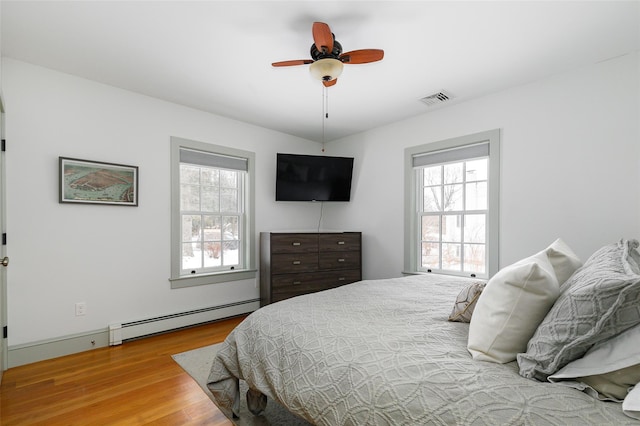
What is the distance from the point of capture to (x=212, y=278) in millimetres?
3715

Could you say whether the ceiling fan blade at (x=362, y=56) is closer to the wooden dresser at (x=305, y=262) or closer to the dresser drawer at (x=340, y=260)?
the wooden dresser at (x=305, y=262)

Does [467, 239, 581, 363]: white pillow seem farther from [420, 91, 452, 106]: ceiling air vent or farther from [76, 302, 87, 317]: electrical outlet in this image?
[76, 302, 87, 317]: electrical outlet

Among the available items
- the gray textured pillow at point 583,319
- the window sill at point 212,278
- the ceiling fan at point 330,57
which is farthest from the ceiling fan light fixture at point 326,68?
the window sill at point 212,278

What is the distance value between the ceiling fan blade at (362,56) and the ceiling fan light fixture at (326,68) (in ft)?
0.17

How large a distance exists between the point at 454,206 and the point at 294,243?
1.95 metres

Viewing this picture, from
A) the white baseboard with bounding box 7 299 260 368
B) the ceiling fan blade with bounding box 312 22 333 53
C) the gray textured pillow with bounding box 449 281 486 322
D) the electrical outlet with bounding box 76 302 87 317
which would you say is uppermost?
the ceiling fan blade with bounding box 312 22 333 53

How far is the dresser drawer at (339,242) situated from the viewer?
158 inches

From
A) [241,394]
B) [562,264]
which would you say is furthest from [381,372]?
[241,394]

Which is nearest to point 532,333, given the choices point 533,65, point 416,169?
point 533,65

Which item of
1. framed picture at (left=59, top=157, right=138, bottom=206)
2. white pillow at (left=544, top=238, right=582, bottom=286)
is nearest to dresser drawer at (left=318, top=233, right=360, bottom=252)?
framed picture at (left=59, top=157, right=138, bottom=206)

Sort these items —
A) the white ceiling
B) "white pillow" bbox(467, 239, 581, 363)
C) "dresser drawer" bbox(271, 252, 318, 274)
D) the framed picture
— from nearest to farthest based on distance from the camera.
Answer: "white pillow" bbox(467, 239, 581, 363) → the white ceiling → the framed picture → "dresser drawer" bbox(271, 252, 318, 274)

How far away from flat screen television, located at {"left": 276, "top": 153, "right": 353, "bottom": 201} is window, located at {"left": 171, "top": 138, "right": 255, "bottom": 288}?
431 millimetres

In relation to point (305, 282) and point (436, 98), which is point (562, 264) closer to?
point (436, 98)

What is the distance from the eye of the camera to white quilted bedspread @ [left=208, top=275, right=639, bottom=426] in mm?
850
